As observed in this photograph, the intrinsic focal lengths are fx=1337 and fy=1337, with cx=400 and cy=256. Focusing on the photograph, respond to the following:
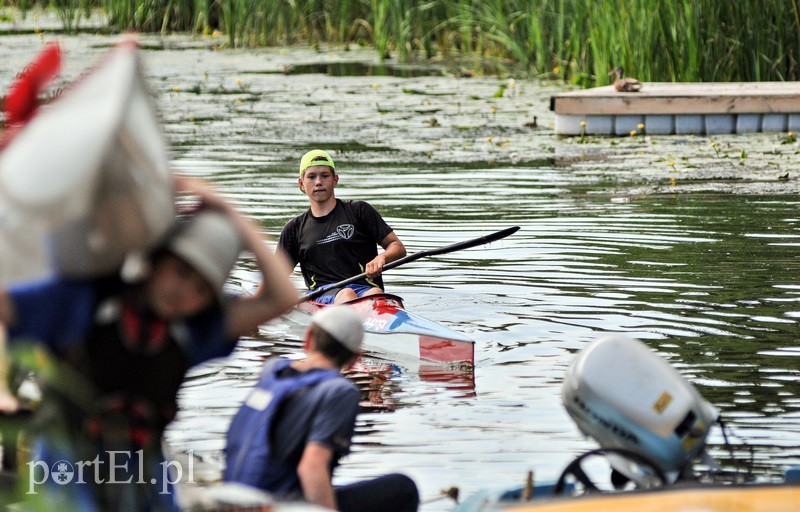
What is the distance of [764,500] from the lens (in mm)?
3734

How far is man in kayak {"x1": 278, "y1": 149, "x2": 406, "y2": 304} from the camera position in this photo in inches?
332

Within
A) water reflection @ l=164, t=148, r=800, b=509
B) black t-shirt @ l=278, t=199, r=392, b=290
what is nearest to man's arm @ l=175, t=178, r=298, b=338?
water reflection @ l=164, t=148, r=800, b=509

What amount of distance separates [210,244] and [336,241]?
554 centimetres

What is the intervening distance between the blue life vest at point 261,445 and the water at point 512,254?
0.88 metres

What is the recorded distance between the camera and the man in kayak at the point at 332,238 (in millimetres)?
8430

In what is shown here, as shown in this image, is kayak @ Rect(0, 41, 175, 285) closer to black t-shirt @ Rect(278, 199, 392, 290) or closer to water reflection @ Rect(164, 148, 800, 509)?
water reflection @ Rect(164, 148, 800, 509)

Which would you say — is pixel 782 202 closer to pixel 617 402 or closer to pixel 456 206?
pixel 456 206

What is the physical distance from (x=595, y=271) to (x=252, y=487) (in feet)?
20.0

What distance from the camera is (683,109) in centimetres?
1577

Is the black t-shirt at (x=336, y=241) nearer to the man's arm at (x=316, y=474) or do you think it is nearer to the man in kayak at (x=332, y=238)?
A: the man in kayak at (x=332, y=238)

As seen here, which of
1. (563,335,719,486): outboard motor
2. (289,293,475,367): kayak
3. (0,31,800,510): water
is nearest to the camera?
(563,335,719,486): outboard motor

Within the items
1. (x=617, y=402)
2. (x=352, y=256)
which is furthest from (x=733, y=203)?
(x=617, y=402)

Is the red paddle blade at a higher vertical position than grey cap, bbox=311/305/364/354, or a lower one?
higher

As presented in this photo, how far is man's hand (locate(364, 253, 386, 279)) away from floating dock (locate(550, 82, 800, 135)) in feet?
26.7
